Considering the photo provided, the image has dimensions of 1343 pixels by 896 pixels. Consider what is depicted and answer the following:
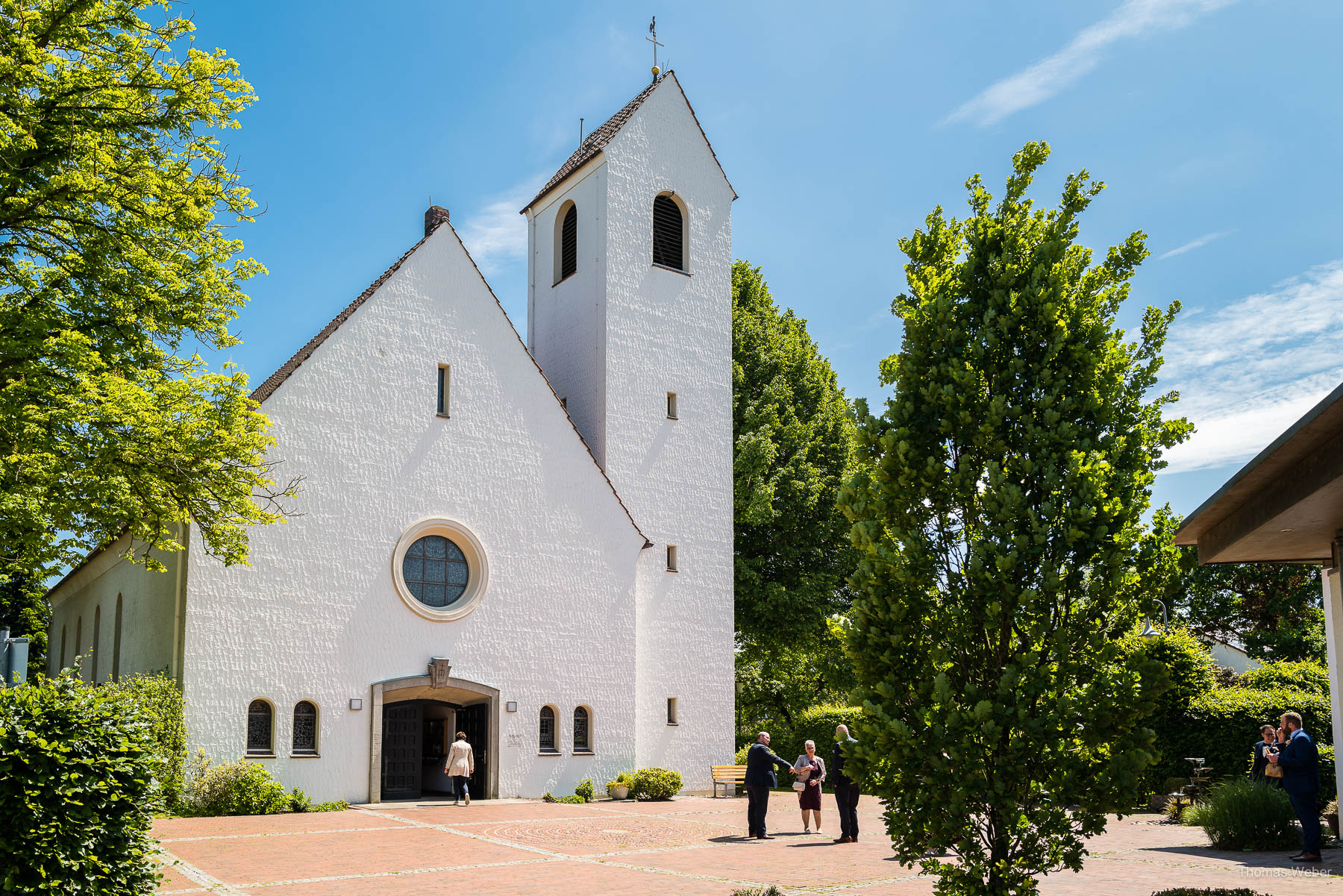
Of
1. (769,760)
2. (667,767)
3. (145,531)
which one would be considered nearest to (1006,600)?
(769,760)

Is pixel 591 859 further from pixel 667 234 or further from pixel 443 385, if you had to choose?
pixel 667 234

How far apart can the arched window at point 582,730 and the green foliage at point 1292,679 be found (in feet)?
46.4

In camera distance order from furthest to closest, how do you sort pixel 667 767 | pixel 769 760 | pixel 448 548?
pixel 667 767 → pixel 448 548 → pixel 769 760

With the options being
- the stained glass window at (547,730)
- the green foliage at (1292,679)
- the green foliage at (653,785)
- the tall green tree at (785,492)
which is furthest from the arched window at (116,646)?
the green foliage at (1292,679)

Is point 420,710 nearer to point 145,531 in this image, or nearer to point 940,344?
point 145,531

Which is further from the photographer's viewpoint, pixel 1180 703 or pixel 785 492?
pixel 785 492

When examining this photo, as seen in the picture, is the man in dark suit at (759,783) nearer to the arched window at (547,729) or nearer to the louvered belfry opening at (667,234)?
the arched window at (547,729)

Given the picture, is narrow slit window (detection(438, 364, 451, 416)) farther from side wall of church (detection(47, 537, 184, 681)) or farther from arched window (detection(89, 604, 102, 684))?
arched window (detection(89, 604, 102, 684))

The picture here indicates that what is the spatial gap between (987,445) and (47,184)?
13.4m

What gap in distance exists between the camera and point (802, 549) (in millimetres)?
33938

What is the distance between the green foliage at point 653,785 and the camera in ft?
80.9

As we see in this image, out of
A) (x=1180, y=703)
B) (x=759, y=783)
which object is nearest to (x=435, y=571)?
(x=759, y=783)

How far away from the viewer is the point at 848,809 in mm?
16266

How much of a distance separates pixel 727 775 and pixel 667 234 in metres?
14.4
